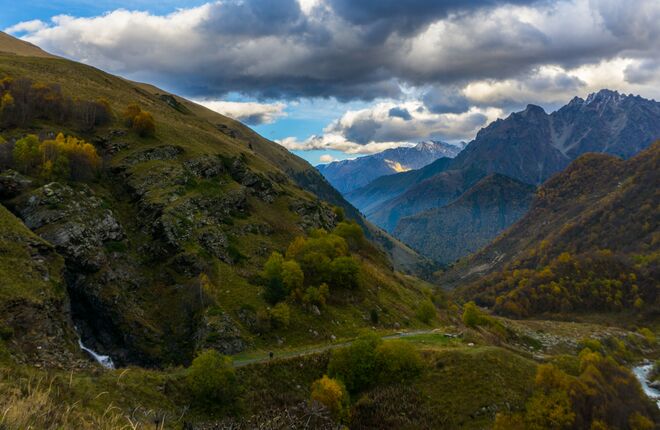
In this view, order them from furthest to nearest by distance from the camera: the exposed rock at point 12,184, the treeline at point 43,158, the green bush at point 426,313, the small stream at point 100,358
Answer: the green bush at point 426,313
the treeline at point 43,158
the exposed rock at point 12,184
the small stream at point 100,358

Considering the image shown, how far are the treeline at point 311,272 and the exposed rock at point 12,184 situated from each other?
3971 centimetres

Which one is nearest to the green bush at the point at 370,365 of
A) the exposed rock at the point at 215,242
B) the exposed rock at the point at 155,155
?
the exposed rock at the point at 215,242

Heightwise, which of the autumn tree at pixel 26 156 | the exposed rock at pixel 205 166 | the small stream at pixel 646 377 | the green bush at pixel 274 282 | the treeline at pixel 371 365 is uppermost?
the exposed rock at pixel 205 166

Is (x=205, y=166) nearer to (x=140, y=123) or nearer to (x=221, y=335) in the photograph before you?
(x=140, y=123)

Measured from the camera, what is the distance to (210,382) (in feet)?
132

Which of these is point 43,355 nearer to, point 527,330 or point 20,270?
point 20,270

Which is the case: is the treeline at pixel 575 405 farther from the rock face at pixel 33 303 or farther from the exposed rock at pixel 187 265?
the exposed rock at pixel 187 265

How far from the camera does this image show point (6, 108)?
268 feet

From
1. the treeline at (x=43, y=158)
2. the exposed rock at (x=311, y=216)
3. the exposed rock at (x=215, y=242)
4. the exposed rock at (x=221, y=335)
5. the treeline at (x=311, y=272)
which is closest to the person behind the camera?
the exposed rock at (x=221, y=335)

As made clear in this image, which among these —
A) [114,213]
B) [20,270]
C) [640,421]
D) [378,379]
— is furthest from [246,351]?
[640,421]

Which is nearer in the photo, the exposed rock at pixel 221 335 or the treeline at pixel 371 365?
the treeline at pixel 371 365

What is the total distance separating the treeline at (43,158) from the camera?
67.3 metres

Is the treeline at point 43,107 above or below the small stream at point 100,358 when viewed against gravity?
above

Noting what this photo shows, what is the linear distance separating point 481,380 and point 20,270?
5515 centimetres
